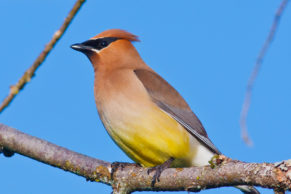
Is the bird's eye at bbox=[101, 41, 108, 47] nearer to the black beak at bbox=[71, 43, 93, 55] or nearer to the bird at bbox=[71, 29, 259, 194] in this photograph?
the bird at bbox=[71, 29, 259, 194]

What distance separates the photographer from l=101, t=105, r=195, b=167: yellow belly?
4910 millimetres

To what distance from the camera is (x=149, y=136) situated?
4.90 m

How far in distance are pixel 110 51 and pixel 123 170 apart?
6.25 ft

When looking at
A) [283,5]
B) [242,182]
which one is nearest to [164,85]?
[242,182]

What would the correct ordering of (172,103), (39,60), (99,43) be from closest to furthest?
(39,60)
(172,103)
(99,43)

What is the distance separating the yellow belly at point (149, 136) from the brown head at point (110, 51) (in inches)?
35.1

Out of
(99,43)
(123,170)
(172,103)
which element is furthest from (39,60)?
(99,43)

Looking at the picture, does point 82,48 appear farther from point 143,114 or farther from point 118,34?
point 143,114

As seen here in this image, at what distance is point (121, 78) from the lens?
5.43 meters

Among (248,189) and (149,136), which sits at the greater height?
(149,136)

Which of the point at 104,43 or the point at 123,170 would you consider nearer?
the point at 123,170

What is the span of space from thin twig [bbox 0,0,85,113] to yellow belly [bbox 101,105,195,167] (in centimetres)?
304

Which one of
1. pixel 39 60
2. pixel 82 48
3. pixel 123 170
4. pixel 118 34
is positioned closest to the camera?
pixel 39 60

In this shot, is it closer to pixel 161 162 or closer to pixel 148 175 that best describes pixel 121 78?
pixel 161 162
